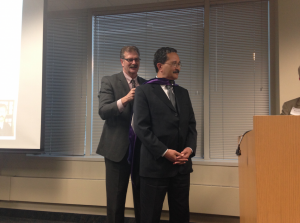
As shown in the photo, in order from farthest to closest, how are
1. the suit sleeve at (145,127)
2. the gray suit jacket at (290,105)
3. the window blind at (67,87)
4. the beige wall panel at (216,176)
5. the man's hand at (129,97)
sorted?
1. the window blind at (67,87)
2. the beige wall panel at (216,176)
3. the gray suit jacket at (290,105)
4. the man's hand at (129,97)
5. the suit sleeve at (145,127)

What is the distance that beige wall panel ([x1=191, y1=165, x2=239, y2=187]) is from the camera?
2338mm

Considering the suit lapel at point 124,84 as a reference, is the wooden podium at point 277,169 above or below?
below

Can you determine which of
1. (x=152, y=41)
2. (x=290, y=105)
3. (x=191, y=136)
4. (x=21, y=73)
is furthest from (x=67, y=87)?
(x=290, y=105)

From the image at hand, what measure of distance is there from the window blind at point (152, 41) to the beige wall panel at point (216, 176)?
320 millimetres

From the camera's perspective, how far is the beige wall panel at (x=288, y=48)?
234 cm

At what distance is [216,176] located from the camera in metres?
2.37

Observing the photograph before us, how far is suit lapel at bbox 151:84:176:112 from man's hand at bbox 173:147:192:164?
268 millimetres

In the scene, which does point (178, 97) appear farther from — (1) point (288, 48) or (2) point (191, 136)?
(1) point (288, 48)

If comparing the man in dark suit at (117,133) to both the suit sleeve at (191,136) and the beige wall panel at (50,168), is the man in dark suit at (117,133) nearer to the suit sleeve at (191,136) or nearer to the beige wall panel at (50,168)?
the suit sleeve at (191,136)

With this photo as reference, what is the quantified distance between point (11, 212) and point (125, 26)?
2.66 metres

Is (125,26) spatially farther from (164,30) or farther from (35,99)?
(35,99)

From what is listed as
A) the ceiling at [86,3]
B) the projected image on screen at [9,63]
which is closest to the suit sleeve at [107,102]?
the projected image on screen at [9,63]

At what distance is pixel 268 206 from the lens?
0.78 meters

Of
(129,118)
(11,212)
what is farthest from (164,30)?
(11,212)
